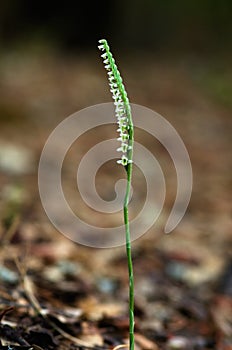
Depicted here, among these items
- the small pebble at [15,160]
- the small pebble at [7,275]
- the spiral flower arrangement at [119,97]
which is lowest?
the small pebble at [7,275]

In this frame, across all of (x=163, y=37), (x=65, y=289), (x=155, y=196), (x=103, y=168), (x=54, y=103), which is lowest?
(x=65, y=289)

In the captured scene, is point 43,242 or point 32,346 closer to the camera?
point 32,346

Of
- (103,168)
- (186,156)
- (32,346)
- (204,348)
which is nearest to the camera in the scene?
(32,346)

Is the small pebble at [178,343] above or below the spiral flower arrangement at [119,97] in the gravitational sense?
below

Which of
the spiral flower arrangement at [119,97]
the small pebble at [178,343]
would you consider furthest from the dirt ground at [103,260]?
the spiral flower arrangement at [119,97]

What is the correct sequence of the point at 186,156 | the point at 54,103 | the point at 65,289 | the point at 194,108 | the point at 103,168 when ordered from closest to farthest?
the point at 65,289 < the point at 103,168 < the point at 186,156 < the point at 54,103 < the point at 194,108

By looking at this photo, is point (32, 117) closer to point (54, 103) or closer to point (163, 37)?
point (54, 103)

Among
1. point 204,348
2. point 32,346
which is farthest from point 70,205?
point 32,346

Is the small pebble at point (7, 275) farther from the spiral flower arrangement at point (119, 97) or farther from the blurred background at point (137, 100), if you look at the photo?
the spiral flower arrangement at point (119, 97)
